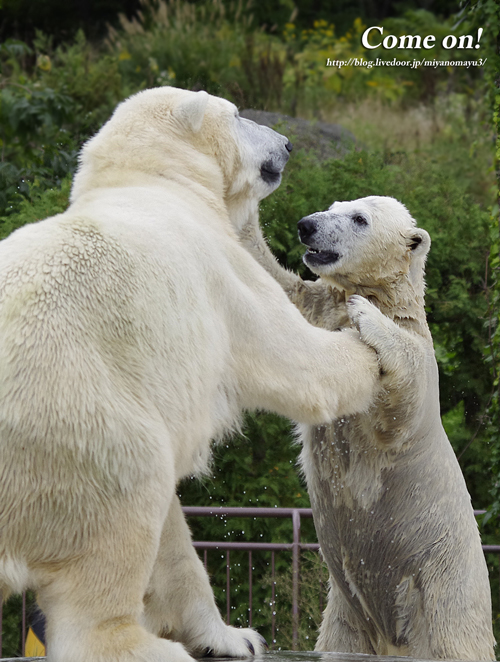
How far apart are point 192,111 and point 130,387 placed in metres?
0.96

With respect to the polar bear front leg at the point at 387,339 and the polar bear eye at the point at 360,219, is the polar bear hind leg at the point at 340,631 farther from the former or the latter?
the polar bear eye at the point at 360,219

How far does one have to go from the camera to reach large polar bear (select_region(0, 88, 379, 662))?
1.81m

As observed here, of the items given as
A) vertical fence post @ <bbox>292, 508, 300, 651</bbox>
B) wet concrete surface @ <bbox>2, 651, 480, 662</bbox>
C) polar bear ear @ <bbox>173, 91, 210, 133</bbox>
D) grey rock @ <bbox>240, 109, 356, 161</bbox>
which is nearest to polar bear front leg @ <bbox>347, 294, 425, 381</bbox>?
polar bear ear @ <bbox>173, 91, 210, 133</bbox>

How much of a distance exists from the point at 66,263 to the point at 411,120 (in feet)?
32.6

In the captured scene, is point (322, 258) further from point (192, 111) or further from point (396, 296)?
point (192, 111)

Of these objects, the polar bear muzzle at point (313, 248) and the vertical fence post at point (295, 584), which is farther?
the vertical fence post at point (295, 584)

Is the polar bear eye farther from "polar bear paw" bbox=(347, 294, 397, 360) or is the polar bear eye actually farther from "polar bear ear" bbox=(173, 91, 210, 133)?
"polar bear ear" bbox=(173, 91, 210, 133)

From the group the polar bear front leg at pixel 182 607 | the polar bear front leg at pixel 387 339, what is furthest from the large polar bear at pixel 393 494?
the polar bear front leg at pixel 182 607

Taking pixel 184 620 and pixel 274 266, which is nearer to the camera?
pixel 184 620

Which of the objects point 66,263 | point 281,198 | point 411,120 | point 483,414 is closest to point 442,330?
point 483,414

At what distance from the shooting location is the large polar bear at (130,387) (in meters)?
1.81

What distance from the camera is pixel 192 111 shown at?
2.45m

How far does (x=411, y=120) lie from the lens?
36.6ft

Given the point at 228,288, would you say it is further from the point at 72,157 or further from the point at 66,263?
the point at 72,157
